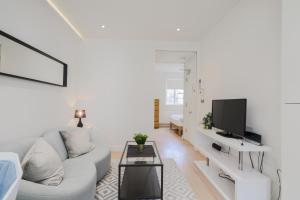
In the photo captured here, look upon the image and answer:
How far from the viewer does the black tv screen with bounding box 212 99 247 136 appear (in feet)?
7.68

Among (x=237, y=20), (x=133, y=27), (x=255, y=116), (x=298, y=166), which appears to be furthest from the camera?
(x=133, y=27)

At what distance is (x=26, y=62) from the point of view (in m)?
2.24

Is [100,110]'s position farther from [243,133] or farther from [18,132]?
[243,133]

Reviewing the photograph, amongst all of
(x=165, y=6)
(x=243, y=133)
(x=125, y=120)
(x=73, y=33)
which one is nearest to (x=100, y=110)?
(x=125, y=120)

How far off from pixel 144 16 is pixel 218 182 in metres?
3.05

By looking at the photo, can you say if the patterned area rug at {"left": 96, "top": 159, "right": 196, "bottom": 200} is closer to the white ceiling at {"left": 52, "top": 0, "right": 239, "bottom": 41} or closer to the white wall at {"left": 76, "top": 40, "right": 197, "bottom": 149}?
the white wall at {"left": 76, "top": 40, "right": 197, "bottom": 149}

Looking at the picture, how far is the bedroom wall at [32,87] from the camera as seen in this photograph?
1.98 metres

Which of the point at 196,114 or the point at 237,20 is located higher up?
the point at 237,20

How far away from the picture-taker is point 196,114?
4.66 metres

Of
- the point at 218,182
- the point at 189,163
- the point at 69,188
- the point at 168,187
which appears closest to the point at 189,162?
the point at 189,163

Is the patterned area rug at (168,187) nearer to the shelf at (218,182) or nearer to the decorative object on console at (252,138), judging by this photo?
the shelf at (218,182)

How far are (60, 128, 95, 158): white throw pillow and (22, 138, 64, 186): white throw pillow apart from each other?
71 centimetres

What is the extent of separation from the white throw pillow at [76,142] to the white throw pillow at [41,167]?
711 mm

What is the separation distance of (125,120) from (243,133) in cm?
285
